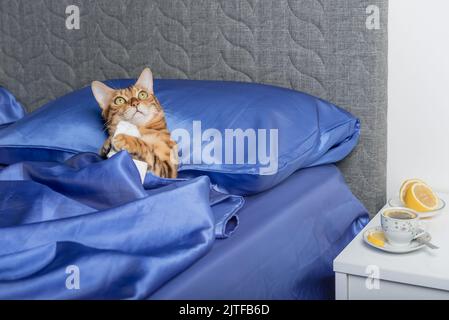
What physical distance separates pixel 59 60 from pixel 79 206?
1032 mm

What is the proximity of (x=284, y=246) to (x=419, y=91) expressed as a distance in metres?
0.58

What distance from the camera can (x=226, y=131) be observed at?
1354 millimetres

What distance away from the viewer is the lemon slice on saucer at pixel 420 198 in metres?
1.40

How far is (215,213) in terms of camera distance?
3.83 feet

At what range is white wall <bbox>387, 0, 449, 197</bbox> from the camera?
1496 mm

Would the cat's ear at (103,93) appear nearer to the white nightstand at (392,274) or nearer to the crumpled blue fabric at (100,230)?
the crumpled blue fabric at (100,230)

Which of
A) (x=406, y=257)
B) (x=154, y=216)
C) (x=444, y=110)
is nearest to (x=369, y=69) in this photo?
(x=444, y=110)

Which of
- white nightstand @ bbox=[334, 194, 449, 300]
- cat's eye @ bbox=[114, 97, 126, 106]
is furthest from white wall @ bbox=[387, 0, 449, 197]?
cat's eye @ bbox=[114, 97, 126, 106]

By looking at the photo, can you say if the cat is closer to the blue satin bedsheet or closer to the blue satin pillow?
the blue satin pillow

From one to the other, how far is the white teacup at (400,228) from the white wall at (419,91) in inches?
14.3

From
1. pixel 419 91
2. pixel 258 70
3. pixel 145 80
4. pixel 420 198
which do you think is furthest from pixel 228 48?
pixel 420 198

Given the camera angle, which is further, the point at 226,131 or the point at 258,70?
the point at 258,70

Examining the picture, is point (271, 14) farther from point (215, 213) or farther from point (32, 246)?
point (32, 246)

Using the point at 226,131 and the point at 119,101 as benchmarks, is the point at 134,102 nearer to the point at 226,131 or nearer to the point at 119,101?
the point at 119,101
